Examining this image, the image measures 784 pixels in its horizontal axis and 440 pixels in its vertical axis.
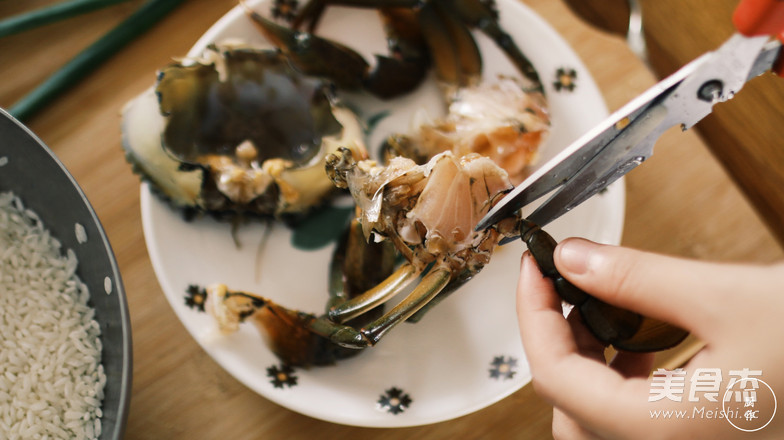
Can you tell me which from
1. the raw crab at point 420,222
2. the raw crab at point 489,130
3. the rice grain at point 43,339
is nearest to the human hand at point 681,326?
the raw crab at point 420,222

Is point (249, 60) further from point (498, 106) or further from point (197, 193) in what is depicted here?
point (498, 106)

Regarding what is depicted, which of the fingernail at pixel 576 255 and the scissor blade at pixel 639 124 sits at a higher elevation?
the scissor blade at pixel 639 124

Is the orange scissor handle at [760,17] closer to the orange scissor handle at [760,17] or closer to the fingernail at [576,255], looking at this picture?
the orange scissor handle at [760,17]

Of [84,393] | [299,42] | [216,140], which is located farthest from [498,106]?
[84,393]

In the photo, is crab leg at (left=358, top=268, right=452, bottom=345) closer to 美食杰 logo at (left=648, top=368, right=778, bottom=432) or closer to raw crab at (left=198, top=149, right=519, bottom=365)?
raw crab at (left=198, top=149, right=519, bottom=365)

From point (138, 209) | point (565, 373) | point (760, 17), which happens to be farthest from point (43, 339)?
point (760, 17)

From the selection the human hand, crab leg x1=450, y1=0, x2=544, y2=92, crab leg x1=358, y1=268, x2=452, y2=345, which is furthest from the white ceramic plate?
the human hand
